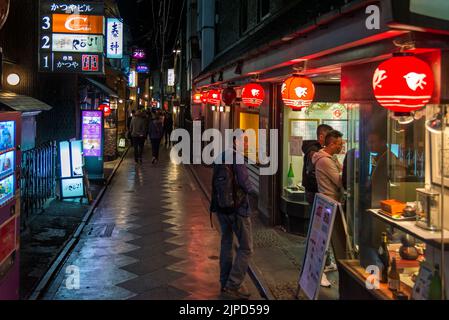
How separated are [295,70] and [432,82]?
11.4ft

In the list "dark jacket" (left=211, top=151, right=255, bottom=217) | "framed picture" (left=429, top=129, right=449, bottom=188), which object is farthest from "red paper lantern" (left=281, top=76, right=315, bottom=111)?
"framed picture" (left=429, top=129, right=449, bottom=188)

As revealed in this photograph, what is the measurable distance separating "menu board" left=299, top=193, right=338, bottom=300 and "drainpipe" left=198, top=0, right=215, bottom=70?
1927 centimetres

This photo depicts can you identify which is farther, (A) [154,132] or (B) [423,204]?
(A) [154,132]

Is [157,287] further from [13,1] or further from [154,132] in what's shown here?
[154,132]

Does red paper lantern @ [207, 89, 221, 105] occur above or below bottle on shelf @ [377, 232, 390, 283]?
above

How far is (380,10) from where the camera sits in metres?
4.46

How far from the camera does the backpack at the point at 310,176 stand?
296 inches

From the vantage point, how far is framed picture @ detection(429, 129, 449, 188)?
450 cm

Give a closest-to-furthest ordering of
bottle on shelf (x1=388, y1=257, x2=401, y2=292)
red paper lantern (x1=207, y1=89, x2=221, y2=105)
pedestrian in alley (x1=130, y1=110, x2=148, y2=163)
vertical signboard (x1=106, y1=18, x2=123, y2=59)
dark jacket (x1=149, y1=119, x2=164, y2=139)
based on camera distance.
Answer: bottle on shelf (x1=388, y1=257, x2=401, y2=292)
red paper lantern (x1=207, y1=89, x2=221, y2=105)
pedestrian in alley (x1=130, y1=110, x2=148, y2=163)
dark jacket (x1=149, y1=119, x2=164, y2=139)
vertical signboard (x1=106, y1=18, x2=123, y2=59)

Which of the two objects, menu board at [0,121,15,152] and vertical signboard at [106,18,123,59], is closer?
menu board at [0,121,15,152]

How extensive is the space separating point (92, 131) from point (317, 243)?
41.5 feet

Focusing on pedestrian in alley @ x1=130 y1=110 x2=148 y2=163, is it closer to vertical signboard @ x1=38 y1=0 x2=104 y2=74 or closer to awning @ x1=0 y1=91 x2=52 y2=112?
vertical signboard @ x1=38 y1=0 x2=104 y2=74

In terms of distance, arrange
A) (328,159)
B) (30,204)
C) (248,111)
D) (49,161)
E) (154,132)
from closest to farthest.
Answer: (328,159) → (30,204) → (49,161) → (248,111) → (154,132)
